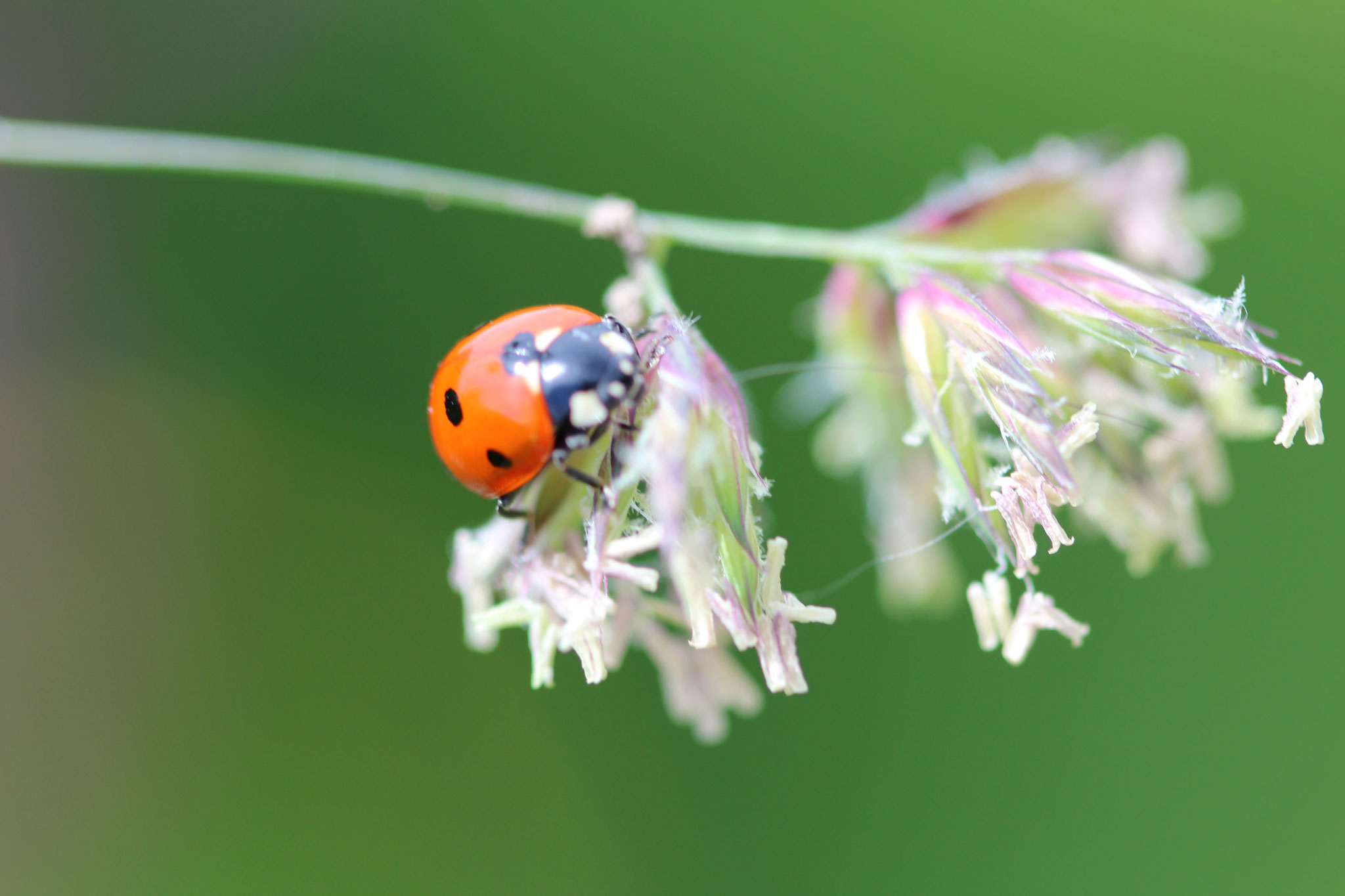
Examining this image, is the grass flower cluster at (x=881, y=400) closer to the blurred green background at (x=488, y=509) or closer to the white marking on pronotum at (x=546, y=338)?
the white marking on pronotum at (x=546, y=338)

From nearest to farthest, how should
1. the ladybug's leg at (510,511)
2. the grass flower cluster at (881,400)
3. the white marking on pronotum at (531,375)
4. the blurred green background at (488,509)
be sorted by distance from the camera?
1. the grass flower cluster at (881,400)
2. the white marking on pronotum at (531,375)
3. the ladybug's leg at (510,511)
4. the blurred green background at (488,509)

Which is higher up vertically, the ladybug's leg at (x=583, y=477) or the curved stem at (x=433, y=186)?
the curved stem at (x=433, y=186)

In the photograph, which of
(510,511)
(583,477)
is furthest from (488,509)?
(583,477)

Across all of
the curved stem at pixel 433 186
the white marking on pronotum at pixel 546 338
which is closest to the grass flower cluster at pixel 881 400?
the curved stem at pixel 433 186

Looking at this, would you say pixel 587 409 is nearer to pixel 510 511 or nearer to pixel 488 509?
pixel 510 511

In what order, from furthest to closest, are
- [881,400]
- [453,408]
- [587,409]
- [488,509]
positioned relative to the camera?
1. [488,509]
2. [881,400]
3. [453,408]
4. [587,409]

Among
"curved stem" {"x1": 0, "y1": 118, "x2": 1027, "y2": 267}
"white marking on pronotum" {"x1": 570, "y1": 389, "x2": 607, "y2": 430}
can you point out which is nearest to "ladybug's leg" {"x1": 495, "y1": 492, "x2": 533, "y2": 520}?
"white marking on pronotum" {"x1": 570, "y1": 389, "x2": 607, "y2": 430}

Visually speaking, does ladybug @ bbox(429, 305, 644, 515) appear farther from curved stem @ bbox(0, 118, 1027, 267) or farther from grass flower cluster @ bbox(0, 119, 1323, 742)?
curved stem @ bbox(0, 118, 1027, 267)
